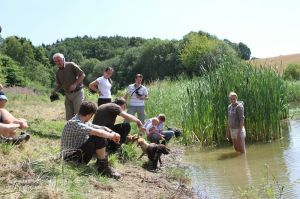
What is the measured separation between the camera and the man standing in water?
10.9m


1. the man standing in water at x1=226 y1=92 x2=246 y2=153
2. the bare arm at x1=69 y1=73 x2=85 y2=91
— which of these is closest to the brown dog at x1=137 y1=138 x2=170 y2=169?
the bare arm at x1=69 y1=73 x2=85 y2=91

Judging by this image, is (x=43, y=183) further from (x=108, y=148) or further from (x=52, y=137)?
(x=52, y=137)

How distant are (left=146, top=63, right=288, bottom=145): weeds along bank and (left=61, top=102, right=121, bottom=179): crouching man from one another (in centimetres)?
598

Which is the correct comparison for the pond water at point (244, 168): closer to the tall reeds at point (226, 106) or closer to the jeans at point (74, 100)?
the tall reeds at point (226, 106)

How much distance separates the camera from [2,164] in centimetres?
576

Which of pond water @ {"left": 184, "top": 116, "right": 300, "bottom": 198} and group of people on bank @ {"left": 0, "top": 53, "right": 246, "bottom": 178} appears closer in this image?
group of people on bank @ {"left": 0, "top": 53, "right": 246, "bottom": 178}

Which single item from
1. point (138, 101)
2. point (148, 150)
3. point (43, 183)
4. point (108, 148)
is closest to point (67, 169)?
point (43, 183)

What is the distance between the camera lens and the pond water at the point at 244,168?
7.65 m

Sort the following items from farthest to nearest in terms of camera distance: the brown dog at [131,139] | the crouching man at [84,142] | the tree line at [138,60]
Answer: the tree line at [138,60] < the brown dog at [131,139] < the crouching man at [84,142]

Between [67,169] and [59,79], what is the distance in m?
4.06

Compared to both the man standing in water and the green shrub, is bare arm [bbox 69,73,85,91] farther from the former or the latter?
the green shrub

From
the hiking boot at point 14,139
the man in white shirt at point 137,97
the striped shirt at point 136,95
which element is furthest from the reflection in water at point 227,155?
the hiking boot at point 14,139

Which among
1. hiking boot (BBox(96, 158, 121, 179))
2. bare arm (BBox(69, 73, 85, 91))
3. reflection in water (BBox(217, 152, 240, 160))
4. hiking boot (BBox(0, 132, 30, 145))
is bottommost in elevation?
reflection in water (BBox(217, 152, 240, 160))

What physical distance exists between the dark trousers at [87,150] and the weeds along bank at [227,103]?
6.03 metres
